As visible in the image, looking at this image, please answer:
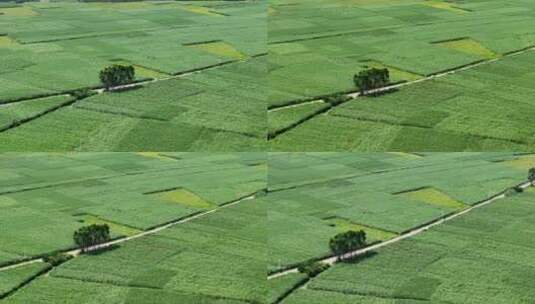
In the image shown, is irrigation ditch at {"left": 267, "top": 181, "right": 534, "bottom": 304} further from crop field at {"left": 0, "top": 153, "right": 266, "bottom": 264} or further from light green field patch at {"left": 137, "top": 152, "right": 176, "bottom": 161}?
light green field patch at {"left": 137, "top": 152, "right": 176, "bottom": 161}

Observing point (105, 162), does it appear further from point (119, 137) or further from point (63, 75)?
point (63, 75)

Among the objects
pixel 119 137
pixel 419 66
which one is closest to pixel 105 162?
pixel 119 137

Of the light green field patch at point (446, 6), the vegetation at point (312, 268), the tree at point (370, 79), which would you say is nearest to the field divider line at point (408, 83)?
the tree at point (370, 79)

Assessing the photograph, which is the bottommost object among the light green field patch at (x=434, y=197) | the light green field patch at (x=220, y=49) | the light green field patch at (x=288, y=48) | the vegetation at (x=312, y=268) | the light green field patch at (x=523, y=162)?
the vegetation at (x=312, y=268)

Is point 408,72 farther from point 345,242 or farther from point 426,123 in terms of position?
point 345,242

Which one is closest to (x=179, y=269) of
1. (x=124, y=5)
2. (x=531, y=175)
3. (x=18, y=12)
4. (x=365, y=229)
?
(x=365, y=229)

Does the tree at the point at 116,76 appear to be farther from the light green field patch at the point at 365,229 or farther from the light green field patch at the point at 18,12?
the light green field patch at the point at 18,12

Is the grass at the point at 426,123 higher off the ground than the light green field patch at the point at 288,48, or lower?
lower
